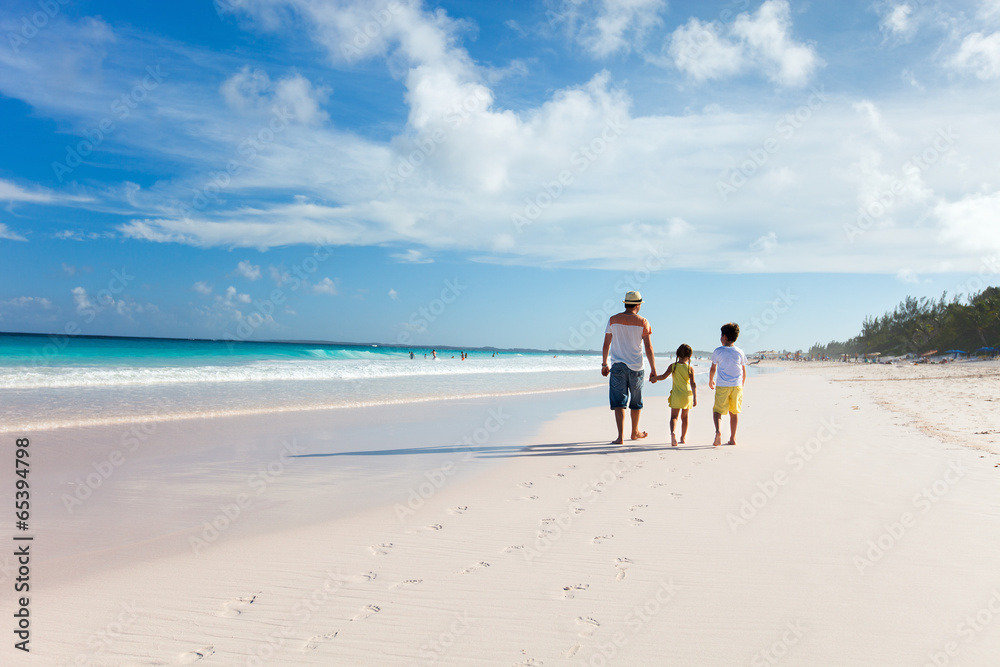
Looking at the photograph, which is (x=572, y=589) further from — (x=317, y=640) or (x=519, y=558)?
(x=317, y=640)

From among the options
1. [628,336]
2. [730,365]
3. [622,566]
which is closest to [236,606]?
[622,566]

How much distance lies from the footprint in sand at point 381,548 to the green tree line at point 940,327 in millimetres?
83905

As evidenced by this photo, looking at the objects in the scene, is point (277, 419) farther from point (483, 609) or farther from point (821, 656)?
point (821, 656)

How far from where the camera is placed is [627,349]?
8172 mm

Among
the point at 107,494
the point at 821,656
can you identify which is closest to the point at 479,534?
the point at 821,656

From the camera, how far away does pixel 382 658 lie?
8.69 feet

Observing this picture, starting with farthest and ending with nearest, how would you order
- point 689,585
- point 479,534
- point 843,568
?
1. point 479,534
2. point 843,568
3. point 689,585

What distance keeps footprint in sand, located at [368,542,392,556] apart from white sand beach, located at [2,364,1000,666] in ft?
0.07

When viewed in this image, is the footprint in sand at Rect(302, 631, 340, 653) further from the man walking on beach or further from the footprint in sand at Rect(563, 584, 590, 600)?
the man walking on beach

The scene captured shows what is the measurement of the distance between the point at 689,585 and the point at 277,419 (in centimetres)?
991

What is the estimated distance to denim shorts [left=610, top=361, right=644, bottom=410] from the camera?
8.23m

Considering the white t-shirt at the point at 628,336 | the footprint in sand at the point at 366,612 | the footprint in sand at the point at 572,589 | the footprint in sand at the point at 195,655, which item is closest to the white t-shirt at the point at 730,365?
the white t-shirt at the point at 628,336

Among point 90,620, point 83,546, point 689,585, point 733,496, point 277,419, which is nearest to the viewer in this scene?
point 90,620

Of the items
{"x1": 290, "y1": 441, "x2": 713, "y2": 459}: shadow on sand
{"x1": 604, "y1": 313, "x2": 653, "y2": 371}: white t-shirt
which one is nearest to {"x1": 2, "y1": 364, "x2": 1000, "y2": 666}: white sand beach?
{"x1": 290, "y1": 441, "x2": 713, "y2": 459}: shadow on sand
